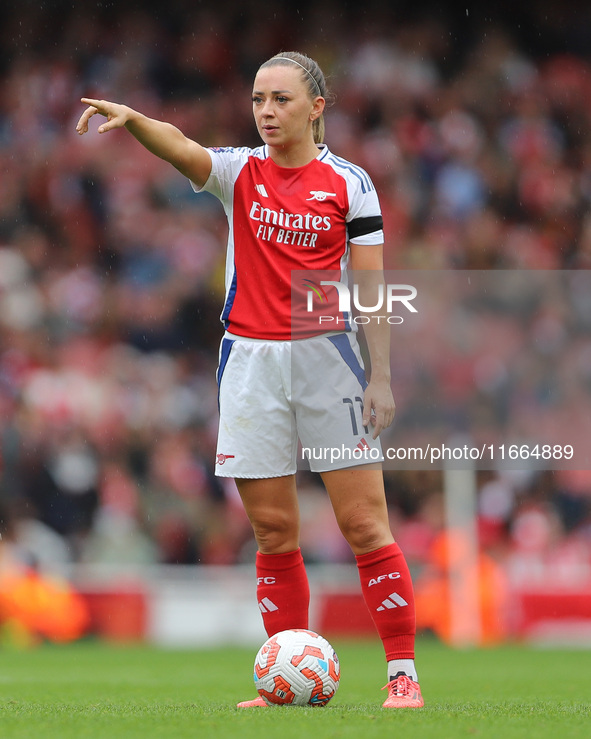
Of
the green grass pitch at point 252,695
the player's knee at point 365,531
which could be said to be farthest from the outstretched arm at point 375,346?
the green grass pitch at point 252,695

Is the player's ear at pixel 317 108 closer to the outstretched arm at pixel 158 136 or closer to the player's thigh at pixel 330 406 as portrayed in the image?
the outstretched arm at pixel 158 136

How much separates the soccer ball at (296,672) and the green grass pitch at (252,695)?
0.34 ft

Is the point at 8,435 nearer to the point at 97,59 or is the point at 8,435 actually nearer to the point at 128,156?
the point at 128,156

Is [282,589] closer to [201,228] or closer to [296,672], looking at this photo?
[296,672]

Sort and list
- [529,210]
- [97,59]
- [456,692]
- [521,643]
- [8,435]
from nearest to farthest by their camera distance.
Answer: [456,692] < [521,643] < [8,435] < [529,210] < [97,59]

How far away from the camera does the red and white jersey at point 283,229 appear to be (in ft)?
12.8

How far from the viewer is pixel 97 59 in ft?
40.6

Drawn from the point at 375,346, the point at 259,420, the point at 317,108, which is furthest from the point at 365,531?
the point at 317,108

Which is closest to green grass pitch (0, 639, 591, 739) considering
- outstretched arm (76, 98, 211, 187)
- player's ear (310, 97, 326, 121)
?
outstretched arm (76, 98, 211, 187)

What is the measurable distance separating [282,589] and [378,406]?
0.72 m

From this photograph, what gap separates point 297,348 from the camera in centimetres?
389

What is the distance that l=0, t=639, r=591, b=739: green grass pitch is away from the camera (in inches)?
123

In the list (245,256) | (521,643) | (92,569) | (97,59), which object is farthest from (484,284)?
(245,256)

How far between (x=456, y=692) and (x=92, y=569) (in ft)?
15.5
